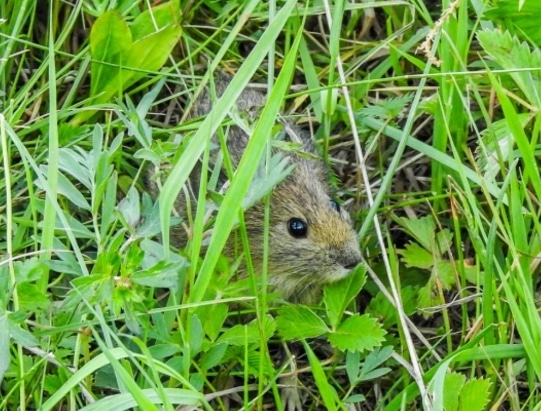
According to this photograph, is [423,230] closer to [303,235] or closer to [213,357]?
[303,235]

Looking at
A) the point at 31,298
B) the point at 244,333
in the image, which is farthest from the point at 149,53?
the point at 31,298

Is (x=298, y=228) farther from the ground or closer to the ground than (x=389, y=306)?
farther from the ground

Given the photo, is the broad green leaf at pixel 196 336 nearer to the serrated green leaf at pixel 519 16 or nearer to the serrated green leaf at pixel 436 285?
the serrated green leaf at pixel 436 285

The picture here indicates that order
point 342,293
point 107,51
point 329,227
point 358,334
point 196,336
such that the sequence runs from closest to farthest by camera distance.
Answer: point 196,336, point 358,334, point 342,293, point 329,227, point 107,51

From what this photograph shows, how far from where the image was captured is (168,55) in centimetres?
400

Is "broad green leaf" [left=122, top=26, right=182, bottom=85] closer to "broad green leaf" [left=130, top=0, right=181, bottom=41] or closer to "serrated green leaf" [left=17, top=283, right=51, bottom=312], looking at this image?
"broad green leaf" [left=130, top=0, right=181, bottom=41]

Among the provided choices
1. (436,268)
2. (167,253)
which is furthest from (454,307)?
(167,253)

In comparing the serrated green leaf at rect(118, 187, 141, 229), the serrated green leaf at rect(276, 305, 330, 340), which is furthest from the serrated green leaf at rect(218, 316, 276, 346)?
the serrated green leaf at rect(118, 187, 141, 229)

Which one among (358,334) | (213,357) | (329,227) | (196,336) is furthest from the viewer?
(329,227)

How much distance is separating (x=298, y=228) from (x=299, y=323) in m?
0.41

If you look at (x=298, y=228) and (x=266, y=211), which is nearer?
(x=266, y=211)

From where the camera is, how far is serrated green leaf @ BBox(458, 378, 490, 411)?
298 centimetres

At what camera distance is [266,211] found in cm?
307

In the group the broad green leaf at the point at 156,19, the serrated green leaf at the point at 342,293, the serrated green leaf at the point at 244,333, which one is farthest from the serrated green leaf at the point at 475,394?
the broad green leaf at the point at 156,19
